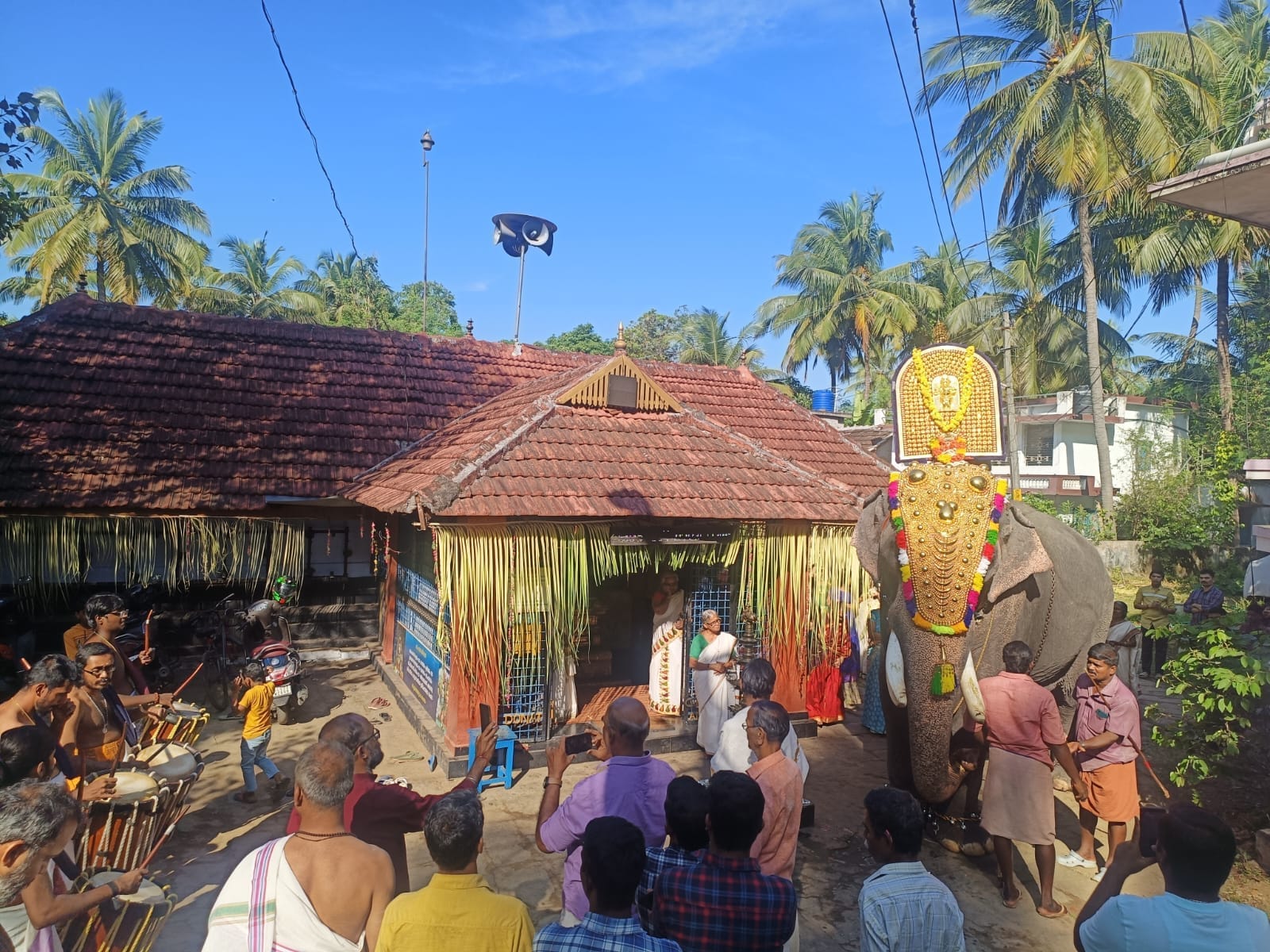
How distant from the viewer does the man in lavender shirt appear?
11.3 ft

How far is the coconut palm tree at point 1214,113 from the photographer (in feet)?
66.6

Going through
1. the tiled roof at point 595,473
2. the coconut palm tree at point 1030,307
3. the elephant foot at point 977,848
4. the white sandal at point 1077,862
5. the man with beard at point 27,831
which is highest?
the coconut palm tree at point 1030,307

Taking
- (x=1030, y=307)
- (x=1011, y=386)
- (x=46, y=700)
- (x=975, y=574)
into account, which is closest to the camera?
(x=46, y=700)

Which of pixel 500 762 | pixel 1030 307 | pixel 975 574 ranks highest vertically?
pixel 1030 307

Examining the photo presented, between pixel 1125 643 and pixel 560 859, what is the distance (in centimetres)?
629

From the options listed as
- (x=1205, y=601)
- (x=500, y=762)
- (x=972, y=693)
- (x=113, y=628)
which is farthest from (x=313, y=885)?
(x=1205, y=601)

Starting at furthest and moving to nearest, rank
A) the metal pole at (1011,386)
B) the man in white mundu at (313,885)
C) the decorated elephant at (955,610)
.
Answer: the metal pole at (1011,386), the decorated elephant at (955,610), the man in white mundu at (313,885)

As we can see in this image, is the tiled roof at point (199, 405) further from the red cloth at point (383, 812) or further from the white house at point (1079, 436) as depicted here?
the white house at point (1079, 436)

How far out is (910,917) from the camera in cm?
269

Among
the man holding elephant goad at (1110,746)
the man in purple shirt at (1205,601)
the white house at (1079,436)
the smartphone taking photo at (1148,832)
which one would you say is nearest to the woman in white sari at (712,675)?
the man holding elephant goad at (1110,746)

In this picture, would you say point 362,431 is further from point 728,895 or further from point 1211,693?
point 1211,693

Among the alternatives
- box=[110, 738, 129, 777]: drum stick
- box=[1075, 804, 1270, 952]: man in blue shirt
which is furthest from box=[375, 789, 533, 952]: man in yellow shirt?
box=[110, 738, 129, 777]: drum stick

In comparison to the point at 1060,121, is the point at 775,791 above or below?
below

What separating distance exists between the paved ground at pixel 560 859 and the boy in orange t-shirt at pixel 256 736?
0.20 metres
